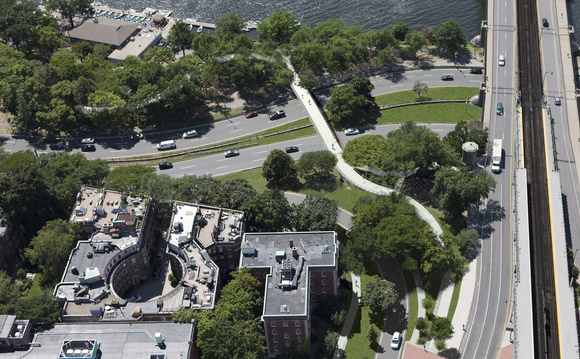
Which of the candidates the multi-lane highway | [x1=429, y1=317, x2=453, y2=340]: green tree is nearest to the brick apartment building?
[x1=429, y1=317, x2=453, y2=340]: green tree

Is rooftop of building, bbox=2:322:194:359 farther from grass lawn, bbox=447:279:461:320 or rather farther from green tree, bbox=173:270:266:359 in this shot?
grass lawn, bbox=447:279:461:320

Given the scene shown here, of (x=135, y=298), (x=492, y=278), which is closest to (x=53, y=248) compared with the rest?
(x=135, y=298)

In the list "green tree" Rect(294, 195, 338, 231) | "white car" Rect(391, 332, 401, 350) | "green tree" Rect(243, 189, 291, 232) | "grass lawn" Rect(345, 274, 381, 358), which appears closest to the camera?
"white car" Rect(391, 332, 401, 350)

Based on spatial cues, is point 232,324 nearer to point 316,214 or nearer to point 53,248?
point 316,214

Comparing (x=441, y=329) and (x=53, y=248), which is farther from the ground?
(x=53, y=248)

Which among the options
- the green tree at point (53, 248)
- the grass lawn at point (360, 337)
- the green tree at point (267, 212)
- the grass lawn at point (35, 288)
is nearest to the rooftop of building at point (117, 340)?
the green tree at point (53, 248)

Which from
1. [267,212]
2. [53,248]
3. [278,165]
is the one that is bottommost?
[278,165]
